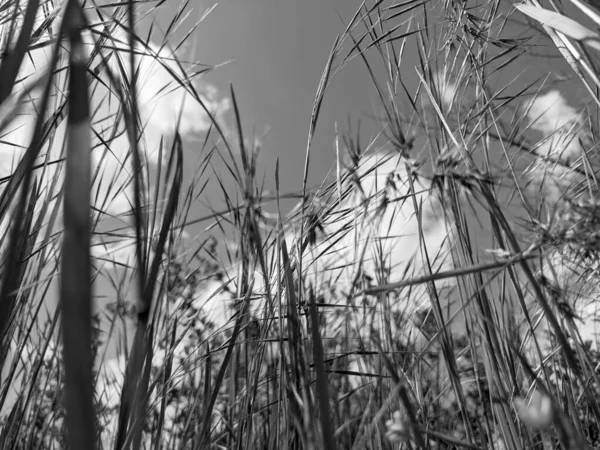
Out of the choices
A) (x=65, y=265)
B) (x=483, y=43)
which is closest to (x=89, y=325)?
(x=65, y=265)

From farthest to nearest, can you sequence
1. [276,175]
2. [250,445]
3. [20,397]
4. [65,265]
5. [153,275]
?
[20,397], [276,175], [250,445], [153,275], [65,265]

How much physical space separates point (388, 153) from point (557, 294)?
1.46ft

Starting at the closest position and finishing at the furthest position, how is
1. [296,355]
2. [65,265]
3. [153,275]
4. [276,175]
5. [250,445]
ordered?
[65,265]
[153,275]
[296,355]
[250,445]
[276,175]

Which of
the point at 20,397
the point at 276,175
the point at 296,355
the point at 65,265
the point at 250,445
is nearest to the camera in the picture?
the point at 65,265

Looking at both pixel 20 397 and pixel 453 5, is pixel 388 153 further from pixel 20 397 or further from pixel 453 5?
pixel 20 397

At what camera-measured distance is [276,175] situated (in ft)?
2.46

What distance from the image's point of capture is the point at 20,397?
0.88 meters

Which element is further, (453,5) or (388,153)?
(453,5)

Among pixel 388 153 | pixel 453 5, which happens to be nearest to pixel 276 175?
pixel 388 153

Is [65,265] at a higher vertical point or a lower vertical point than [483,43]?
lower

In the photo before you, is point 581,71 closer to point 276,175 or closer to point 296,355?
point 276,175

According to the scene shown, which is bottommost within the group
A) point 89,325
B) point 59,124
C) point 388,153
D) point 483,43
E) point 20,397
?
point 89,325

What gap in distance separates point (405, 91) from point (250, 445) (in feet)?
1.90

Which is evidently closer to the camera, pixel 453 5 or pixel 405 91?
pixel 405 91
